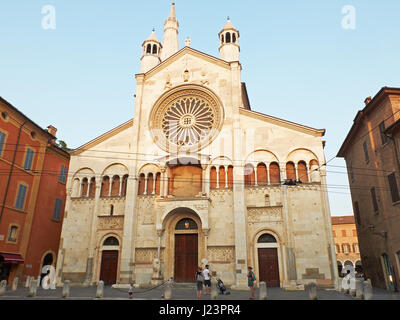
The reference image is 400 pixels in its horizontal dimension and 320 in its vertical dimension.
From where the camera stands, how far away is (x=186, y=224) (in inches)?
861

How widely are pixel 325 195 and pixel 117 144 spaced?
52.6 feet

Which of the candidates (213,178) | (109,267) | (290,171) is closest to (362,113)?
(290,171)

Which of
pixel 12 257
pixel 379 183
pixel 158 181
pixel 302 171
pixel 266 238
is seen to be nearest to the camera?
pixel 379 183

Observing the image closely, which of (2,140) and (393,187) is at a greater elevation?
(2,140)

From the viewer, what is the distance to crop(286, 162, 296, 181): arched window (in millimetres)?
20753

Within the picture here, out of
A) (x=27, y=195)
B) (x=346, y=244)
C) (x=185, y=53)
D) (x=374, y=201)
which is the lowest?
(x=346, y=244)

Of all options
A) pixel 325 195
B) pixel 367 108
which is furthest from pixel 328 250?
pixel 367 108

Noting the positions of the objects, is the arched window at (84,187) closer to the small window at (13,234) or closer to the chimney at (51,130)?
the small window at (13,234)

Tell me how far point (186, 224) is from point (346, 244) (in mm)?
41451

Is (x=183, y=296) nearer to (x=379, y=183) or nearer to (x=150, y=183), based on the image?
(x=150, y=183)

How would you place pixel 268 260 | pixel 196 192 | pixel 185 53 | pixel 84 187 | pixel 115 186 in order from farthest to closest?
pixel 185 53
pixel 84 187
pixel 115 186
pixel 196 192
pixel 268 260

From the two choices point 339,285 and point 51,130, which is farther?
point 51,130

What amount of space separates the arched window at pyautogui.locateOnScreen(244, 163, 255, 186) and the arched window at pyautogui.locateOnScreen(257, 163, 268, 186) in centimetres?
43

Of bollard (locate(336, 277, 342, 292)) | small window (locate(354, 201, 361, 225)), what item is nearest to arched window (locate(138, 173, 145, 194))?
bollard (locate(336, 277, 342, 292))
